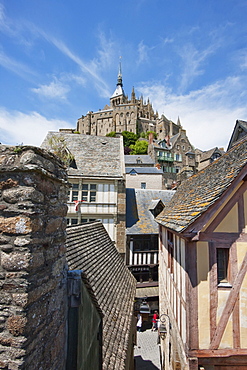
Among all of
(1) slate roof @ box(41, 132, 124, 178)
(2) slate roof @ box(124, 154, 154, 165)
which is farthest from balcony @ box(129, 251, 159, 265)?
(2) slate roof @ box(124, 154, 154, 165)

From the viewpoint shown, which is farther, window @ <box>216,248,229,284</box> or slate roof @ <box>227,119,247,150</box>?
slate roof @ <box>227,119,247,150</box>

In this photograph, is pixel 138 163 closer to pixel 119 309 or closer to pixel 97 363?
pixel 119 309

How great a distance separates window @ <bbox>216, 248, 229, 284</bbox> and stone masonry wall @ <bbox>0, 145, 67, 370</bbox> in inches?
159

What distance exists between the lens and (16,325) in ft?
5.85

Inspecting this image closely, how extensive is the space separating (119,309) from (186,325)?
1.96m

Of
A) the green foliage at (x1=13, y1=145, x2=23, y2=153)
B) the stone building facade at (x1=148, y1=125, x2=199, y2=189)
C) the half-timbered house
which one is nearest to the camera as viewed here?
the green foliage at (x1=13, y1=145, x2=23, y2=153)

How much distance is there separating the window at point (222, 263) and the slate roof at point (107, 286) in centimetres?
274

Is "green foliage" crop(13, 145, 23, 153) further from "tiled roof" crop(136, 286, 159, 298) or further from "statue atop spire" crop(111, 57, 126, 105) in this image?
"statue atop spire" crop(111, 57, 126, 105)

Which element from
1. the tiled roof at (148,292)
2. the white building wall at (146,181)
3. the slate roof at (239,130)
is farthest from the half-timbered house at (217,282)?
the white building wall at (146,181)

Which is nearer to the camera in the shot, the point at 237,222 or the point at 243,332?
the point at 243,332

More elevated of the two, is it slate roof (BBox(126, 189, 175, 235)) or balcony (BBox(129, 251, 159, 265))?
slate roof (BBox(126, 189, 175, 235))

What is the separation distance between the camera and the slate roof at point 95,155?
15203mm

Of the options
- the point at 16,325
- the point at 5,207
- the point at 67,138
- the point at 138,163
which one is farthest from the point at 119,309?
the point at 138,163

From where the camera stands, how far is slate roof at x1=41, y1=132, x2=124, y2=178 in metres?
15.2
